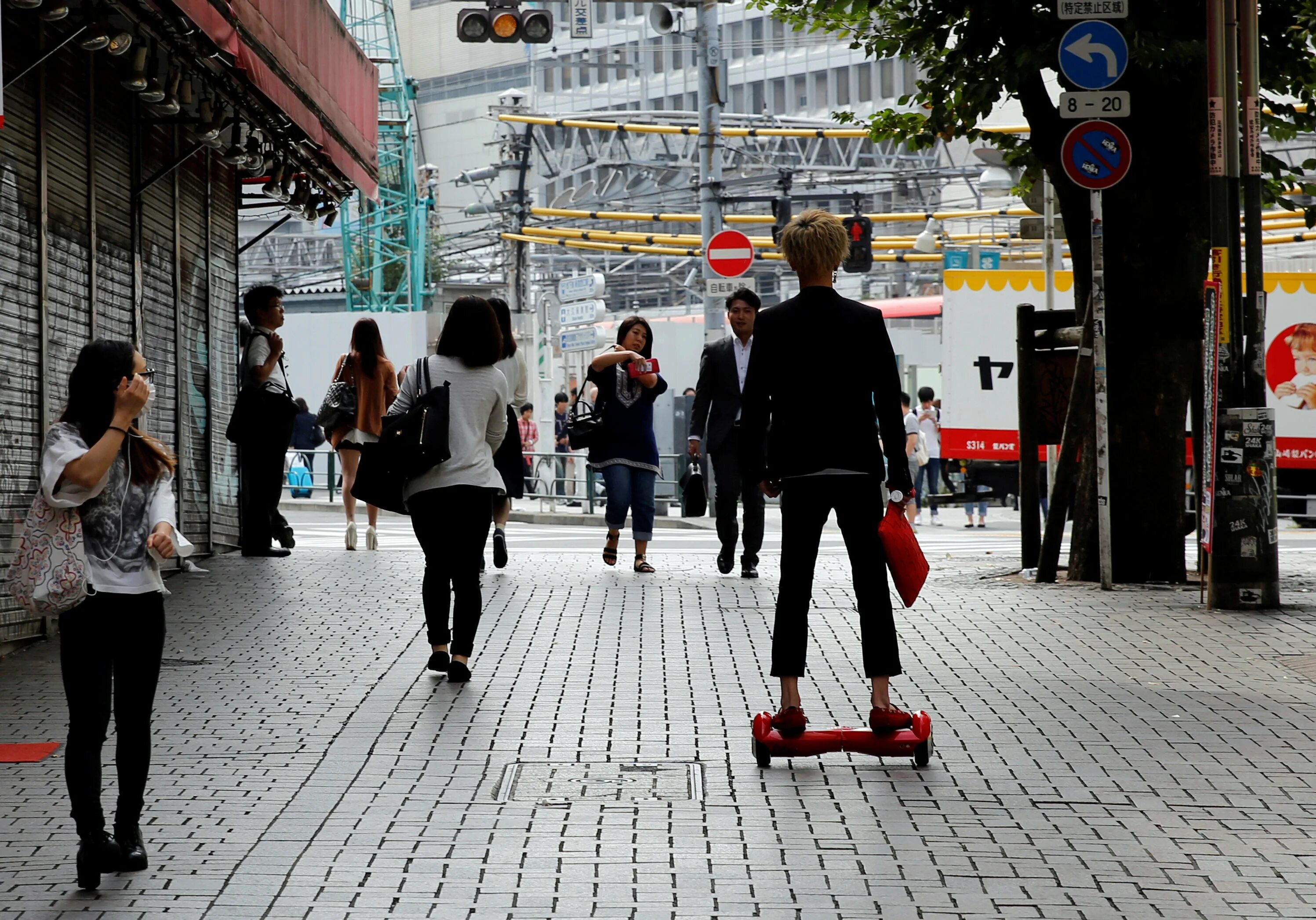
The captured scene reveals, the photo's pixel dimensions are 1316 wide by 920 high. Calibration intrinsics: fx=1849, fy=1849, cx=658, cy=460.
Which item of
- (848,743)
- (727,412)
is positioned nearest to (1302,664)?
(848,743)

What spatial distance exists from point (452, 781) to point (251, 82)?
5440mm

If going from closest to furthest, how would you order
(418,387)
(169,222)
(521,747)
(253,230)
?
(521,747)
(418,387)
(169,222)
(253,230)

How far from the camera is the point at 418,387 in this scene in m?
8.42

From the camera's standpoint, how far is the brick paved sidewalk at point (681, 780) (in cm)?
475

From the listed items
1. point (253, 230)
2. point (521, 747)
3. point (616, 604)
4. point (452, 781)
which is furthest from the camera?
point (253, 230)

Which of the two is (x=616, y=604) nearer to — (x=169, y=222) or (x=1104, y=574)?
(x=1104, y=574)

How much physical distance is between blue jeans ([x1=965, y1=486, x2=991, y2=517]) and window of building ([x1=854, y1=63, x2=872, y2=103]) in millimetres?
42846

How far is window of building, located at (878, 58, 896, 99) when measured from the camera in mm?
63312

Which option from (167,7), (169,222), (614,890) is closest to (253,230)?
(169,222)

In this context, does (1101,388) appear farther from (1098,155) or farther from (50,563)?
(50,563)

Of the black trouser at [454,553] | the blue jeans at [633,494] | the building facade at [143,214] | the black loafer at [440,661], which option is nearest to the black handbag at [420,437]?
the black trouser at [454,553]

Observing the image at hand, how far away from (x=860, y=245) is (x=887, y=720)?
20741mm

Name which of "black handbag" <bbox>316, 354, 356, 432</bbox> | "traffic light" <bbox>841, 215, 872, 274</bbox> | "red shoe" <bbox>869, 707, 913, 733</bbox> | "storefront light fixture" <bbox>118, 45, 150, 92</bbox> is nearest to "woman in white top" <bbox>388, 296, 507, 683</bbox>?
"red shoe" <bbox>869, 707, 913, 733</bbox>

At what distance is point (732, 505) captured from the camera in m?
12.9
